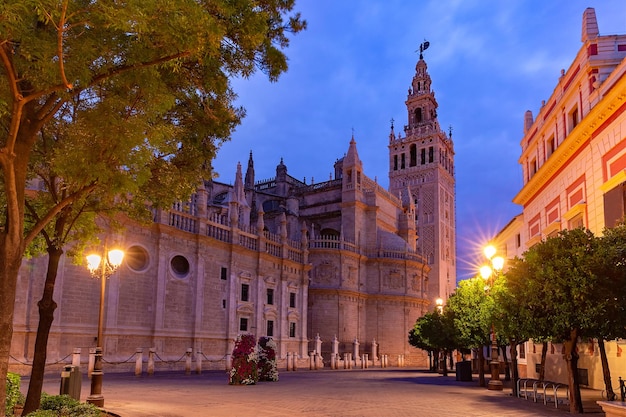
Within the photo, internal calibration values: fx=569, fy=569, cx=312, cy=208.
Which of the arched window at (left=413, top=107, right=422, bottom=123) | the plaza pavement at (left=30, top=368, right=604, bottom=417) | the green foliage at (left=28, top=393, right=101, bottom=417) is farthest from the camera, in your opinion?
the arched window at (left=413, top=107, right=422, bottom=123)

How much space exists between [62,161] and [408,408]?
32.9ft

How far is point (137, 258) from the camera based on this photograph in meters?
30.9

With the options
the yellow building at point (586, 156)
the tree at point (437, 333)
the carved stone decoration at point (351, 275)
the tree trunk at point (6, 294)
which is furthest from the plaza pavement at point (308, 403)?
the carved stone decoration at point (351, 275)

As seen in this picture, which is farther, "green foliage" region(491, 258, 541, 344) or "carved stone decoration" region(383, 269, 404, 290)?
"carved stone decoration" region(383, 269, 404, 290)

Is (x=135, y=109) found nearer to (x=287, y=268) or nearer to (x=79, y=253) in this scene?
(x=79, y=253)

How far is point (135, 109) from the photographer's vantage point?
10945 millimetres

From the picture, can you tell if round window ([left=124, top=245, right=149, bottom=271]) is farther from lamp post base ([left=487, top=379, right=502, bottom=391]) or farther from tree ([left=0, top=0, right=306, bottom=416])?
lamp post base ([left=487, top=379, right=502, bottom=391])

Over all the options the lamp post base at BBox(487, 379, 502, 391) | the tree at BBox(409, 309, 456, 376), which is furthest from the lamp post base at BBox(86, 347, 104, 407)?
the tree at BBox(409, 309, 456, 376)

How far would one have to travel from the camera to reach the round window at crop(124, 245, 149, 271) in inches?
1195

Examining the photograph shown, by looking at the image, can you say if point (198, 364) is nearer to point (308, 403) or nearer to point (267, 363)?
point (267, 363)

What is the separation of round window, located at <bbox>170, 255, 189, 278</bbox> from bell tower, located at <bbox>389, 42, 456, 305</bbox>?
4768cm

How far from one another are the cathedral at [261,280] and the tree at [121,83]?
7.37 meters

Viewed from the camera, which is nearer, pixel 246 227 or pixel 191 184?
pixel 191 184

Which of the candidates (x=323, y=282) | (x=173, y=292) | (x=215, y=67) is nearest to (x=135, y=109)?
(x=215, y=67)
